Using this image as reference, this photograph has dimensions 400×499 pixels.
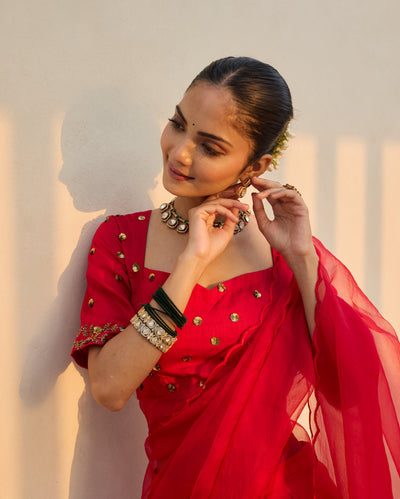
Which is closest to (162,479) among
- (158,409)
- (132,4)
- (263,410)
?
(158,409)

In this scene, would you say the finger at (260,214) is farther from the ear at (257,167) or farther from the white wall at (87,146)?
the white wall at (87,146)

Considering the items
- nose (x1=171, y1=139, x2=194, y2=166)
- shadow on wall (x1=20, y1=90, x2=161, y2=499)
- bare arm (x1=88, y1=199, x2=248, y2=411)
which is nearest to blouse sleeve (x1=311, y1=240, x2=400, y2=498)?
bare arm (x1=88, y1=199, x2=248, y2=411)

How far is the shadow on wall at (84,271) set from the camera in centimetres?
135

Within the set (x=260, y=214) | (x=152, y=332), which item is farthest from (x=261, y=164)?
(x=152, y=332)

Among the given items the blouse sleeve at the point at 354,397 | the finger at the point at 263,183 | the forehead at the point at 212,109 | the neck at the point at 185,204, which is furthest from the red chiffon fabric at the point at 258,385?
the forehead at the point at 212,109

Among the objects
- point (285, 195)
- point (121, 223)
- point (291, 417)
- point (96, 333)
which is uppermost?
point (285, 195)

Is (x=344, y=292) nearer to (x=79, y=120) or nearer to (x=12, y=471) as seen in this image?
(x=79, y=120)

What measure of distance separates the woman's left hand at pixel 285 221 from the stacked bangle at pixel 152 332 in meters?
0.37

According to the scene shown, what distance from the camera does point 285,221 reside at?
1.41m

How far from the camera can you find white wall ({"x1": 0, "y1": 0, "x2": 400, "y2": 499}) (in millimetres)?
1263

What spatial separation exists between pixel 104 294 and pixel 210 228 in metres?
0.29

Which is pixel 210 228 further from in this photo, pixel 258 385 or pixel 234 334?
pixel 258 385

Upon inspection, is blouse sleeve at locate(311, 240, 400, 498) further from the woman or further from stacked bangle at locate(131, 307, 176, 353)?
stacked bangle at locate(131, 307, 176, 353)

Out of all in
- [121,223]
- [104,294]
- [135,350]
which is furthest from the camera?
[121,223]
